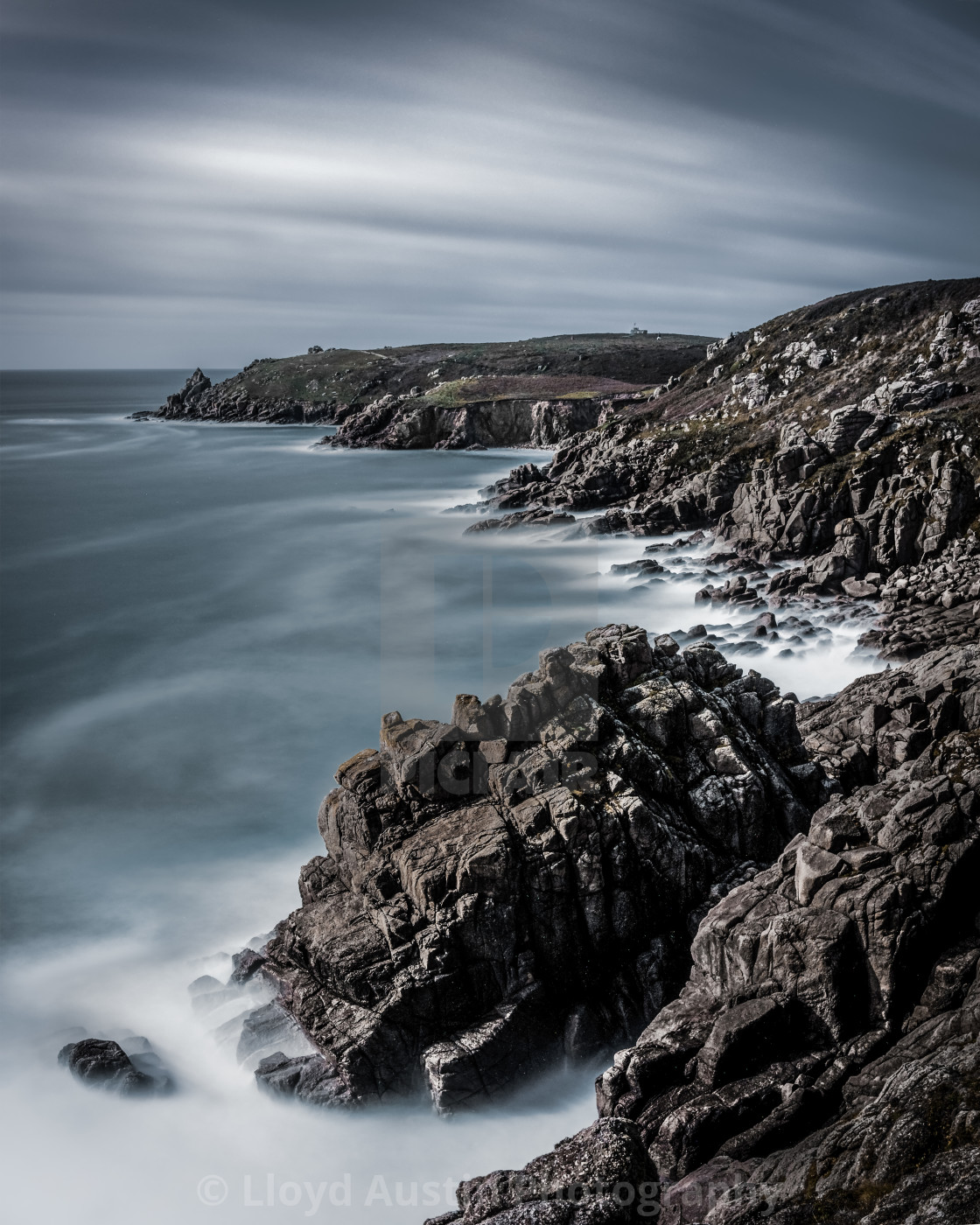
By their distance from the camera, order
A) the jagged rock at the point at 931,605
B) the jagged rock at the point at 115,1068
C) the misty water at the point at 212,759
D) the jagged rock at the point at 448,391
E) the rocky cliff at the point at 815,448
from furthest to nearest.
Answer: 1. the jagged rock at the point at 448,391
2. the rocky cliff at the point at 815,448
3. the jagged rock at the point at 931,605
4. the jagged rock at the point at 115,1068
5. the misty water at the point at 212,759

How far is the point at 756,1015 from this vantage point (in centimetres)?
1288

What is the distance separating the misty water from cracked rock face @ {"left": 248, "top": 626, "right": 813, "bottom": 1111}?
110 centimetres

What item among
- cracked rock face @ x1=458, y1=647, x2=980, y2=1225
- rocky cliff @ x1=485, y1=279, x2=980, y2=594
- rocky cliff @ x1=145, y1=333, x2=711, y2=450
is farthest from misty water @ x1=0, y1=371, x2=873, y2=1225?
→ rocky cliff @ x1=145, y1=333, x2=711, y2=450

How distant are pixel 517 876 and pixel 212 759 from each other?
57.5 feet

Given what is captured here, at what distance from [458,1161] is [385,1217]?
1.49 m

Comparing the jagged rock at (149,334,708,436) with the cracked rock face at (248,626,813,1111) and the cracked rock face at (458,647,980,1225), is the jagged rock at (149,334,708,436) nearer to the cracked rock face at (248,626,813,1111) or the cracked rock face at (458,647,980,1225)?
the cracked rock face at (248,626,813,1111)

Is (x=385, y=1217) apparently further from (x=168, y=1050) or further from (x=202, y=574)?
(x=202, y=574)

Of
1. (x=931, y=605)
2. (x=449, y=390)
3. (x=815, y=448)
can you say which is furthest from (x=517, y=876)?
(x=449, y=390)

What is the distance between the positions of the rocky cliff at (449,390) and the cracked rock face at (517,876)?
297 feet

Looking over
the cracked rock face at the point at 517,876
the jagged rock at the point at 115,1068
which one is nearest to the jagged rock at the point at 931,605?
the cracked rock face at the point at 517,876

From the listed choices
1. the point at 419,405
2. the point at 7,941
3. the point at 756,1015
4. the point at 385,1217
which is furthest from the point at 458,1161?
the point at 419,405

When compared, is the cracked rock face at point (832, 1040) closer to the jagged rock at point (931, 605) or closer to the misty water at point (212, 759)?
the misty water at point (212, 759)

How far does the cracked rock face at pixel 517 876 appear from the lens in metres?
16.0

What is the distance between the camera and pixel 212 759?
30.5 meters
